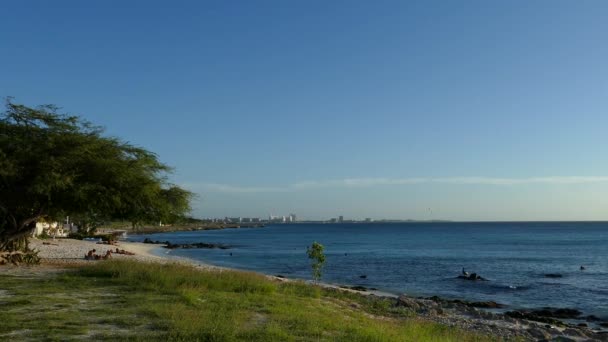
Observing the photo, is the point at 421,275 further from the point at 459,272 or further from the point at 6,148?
the point at 6,148

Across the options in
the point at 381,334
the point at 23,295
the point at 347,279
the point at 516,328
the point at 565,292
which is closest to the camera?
the point at 381,334

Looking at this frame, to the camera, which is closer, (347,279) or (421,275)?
(347,279)

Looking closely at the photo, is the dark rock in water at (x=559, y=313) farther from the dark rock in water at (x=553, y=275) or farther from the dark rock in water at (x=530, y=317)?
the dark rock in water at (x=553, y=275)

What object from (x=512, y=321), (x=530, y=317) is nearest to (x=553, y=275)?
(x=530, y=317)

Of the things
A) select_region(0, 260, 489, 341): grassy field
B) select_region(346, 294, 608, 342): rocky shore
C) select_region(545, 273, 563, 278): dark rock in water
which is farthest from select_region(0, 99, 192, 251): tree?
select_region(545, 273, 563, 278): dark rock in water

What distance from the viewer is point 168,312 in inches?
508

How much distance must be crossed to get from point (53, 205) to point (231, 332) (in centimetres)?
1759

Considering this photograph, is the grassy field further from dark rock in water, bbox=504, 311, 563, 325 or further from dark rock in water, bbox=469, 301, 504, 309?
dark rock in water, bbox=469, 301, 504, 309

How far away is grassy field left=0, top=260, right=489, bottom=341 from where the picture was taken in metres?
11.0

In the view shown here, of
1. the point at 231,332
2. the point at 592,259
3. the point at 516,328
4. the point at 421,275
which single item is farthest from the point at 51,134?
the point at 592,259

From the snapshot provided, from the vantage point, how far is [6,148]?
23531mm

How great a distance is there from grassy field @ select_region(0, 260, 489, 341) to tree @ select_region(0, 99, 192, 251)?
3694 millimetres

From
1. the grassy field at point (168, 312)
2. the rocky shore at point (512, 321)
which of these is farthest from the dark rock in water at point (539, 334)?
the grassy field at point (168, 312)

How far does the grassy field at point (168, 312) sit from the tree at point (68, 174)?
3.69 meters
